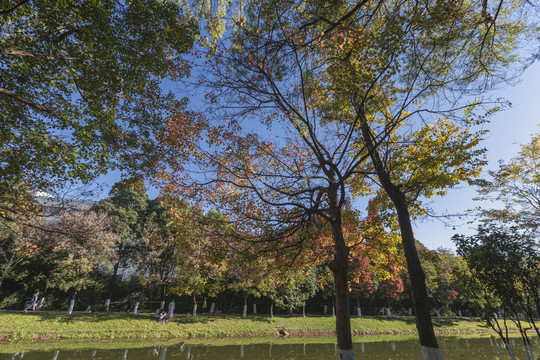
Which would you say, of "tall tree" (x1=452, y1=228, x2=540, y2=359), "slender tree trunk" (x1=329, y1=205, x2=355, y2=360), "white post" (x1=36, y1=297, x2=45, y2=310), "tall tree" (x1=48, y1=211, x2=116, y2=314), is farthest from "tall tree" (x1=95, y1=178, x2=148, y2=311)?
"tall tree" (x1=452, y1=228, x2=540, y2=359)

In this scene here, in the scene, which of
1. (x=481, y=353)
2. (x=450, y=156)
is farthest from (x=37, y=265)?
(x=481, y=353)

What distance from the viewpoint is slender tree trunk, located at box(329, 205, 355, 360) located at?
5027mm

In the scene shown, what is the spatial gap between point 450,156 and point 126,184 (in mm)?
10005

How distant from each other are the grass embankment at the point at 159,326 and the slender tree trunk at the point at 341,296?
13663mm

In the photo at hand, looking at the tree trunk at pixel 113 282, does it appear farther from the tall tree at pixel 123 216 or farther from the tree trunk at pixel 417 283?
the tree trunk at pixel 417 283

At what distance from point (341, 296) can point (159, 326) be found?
48.0ft

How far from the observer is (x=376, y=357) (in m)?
11.6

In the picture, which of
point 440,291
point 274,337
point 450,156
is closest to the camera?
point 450,156

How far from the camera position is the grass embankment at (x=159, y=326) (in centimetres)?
1281

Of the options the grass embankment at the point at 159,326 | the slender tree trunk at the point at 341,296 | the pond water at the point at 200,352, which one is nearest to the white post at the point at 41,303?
the grass embankment at the point at 159,326

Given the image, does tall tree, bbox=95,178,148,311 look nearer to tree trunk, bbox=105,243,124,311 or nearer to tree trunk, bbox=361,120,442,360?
tree trunk, bbox=105,243,124,311

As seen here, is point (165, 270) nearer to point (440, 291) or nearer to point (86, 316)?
point (86, 316)

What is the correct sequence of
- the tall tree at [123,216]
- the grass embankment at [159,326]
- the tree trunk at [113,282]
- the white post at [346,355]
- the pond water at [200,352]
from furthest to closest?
1. the tall tree at [123,216]
2. the tree trunk at [113,282]
3. the grass embankment at [159,326]
4. the pond water at [200,352]
5. the white post at [346,355]

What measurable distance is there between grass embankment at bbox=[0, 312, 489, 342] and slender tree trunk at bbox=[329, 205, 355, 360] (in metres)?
13.7
